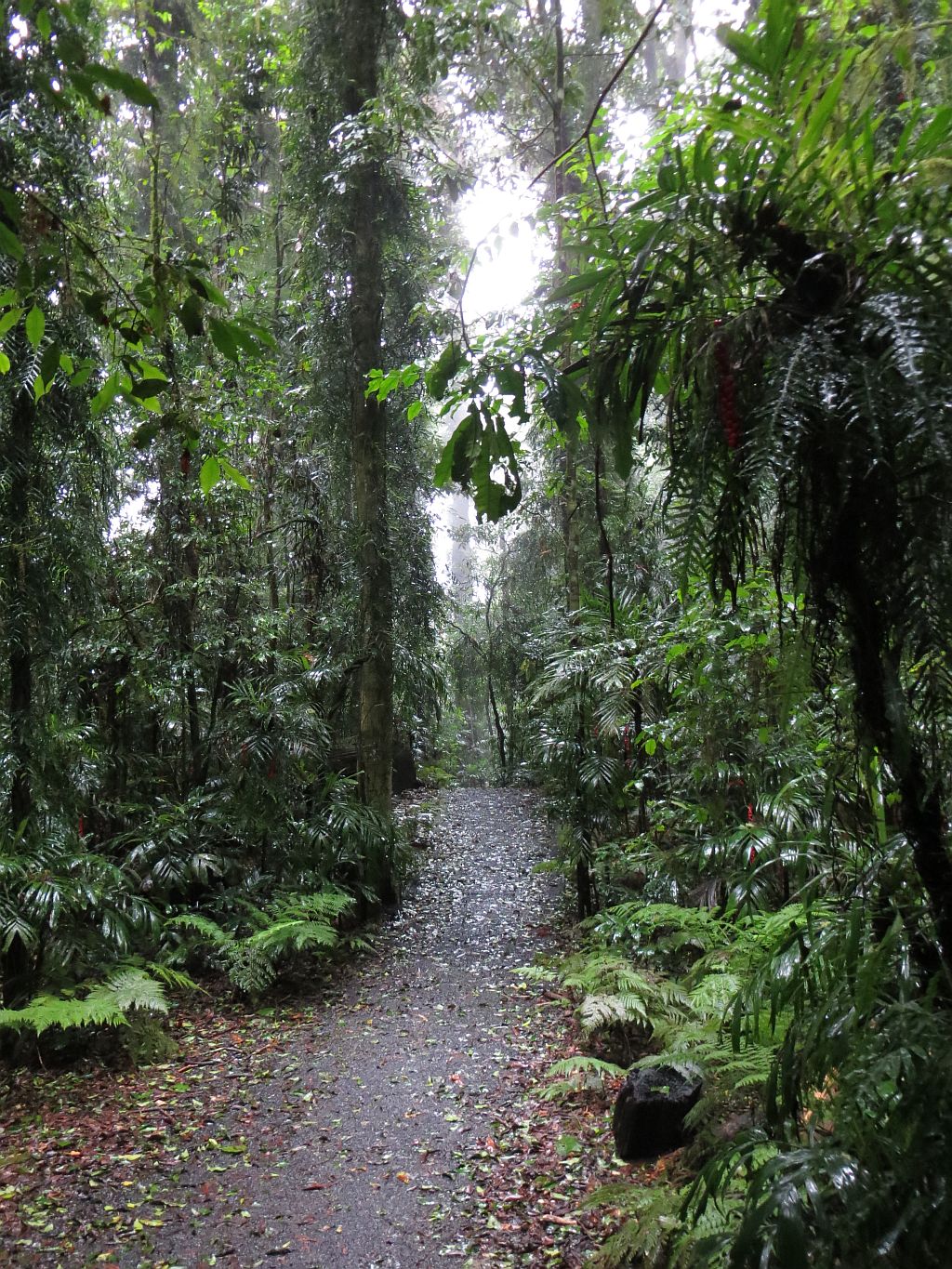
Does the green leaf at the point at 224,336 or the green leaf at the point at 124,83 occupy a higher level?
the green leaf at the point at 124,83

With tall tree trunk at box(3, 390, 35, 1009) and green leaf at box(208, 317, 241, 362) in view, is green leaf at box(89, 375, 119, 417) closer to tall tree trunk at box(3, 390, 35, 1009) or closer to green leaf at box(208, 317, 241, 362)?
green leaf at box(208, 317, 241, 362)

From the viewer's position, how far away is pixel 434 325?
7234mm

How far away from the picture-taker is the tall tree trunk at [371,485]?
6.75 metres

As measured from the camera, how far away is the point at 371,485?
6.86 meters

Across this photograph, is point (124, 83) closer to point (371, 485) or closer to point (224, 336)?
point (224, 336)

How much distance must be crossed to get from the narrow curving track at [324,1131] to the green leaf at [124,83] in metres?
3.45

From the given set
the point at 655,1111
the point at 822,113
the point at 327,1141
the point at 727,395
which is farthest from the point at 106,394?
the point at 327,1141

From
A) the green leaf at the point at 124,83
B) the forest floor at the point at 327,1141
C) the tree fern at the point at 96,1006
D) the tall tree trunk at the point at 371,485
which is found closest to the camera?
the green leaf at the point at 124,83

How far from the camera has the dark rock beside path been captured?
127 inches

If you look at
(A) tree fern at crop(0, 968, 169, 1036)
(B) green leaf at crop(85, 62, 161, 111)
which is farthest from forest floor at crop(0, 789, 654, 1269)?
(B) green leaf at crop(85, 62, 161, 111)

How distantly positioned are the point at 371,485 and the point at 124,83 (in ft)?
18.5

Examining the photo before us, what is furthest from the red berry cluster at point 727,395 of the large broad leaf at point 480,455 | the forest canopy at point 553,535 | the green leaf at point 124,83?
the green leaf at point 124,83

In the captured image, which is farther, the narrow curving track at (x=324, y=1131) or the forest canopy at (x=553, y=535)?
the narrow curving track at (x=324, y=1131)

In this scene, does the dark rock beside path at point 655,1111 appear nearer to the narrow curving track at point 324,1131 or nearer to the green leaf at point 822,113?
the narrow curving track at point 324,1131
